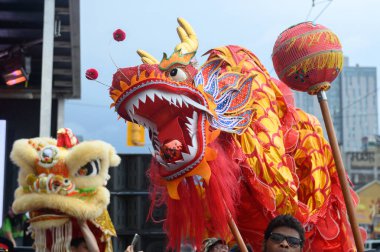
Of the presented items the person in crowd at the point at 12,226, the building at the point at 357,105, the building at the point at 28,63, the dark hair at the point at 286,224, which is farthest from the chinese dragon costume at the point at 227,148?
the building at the point at 357,105

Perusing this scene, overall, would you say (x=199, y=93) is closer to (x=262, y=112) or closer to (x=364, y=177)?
(x=262, y=112)

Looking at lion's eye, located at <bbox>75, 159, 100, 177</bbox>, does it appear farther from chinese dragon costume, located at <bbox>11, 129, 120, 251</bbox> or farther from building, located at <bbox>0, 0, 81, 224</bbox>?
building, located at <bbox>0, 0, 81, 224</bbox>

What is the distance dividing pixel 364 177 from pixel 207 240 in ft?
102

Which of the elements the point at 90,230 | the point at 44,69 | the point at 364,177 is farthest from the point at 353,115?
the point at 90,230

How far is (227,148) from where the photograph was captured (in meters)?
3.70

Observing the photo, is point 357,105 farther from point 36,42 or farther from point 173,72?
point 173,72

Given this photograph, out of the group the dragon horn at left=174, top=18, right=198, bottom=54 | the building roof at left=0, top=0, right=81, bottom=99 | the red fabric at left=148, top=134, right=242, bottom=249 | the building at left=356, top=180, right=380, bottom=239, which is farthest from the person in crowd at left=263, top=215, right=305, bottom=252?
the building at left=356, top=180, right=380, bottom=239

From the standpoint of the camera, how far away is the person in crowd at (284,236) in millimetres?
2418

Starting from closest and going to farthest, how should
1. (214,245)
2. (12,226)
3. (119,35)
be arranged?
(119,35) < (214,245) < (12,226)

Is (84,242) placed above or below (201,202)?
below

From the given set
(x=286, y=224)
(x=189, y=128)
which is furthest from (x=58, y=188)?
(x=286, y=224)

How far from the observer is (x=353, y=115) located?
55000mm

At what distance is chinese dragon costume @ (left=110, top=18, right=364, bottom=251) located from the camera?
3.36m

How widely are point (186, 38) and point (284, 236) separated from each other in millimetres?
1538
